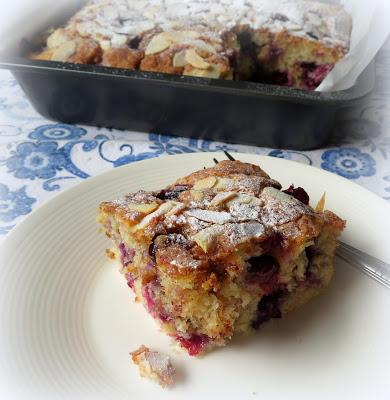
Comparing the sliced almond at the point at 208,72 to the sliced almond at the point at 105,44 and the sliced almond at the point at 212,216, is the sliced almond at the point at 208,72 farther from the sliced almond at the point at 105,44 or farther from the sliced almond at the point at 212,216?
the sliced almond at the point at 212,216

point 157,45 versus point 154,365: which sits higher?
point 157,45

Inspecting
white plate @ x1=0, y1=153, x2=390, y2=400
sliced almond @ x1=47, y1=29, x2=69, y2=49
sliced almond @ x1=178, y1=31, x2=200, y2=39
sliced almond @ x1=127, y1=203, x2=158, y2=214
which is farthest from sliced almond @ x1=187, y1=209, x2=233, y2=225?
sliced almond @ x1=47, y1=29, x2=69, y2=49

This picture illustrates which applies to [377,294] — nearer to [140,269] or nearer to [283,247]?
[283,247]

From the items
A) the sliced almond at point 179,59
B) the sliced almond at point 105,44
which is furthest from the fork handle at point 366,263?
the sliced almond at point 105,44

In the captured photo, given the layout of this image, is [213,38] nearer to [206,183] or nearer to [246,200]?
[206,183]

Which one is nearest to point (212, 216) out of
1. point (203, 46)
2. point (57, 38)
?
point (203, 46)

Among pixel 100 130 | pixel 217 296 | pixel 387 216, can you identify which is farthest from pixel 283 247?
pixel 100 130
